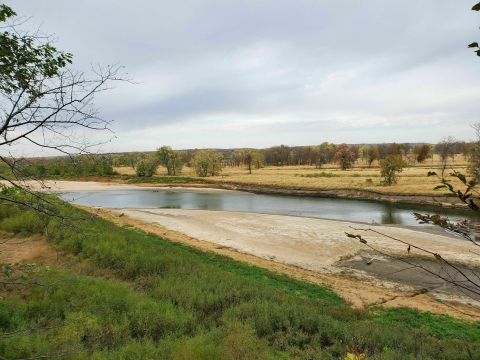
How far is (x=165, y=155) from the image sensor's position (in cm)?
9462

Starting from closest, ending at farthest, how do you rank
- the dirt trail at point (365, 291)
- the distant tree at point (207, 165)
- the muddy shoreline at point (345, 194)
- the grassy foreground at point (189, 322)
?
the grassy foreground at point (189, 322) < the dirt trail at point (365, 291) < the muddy shoreline at point (345, 194) < the distant tree at point (207, 165)

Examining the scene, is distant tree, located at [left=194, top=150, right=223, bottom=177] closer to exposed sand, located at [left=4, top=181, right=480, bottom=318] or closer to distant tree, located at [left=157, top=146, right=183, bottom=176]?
distant tree, located at [left=157, top=146, right=183, bottom=176]

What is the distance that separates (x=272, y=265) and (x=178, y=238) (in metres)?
8.27

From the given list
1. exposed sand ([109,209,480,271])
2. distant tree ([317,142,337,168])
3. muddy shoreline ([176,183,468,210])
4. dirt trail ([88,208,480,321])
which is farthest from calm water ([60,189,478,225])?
distant tree ([317,142,337,168])

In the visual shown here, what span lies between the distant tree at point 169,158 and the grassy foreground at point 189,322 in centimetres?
8345

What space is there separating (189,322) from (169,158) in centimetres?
8874

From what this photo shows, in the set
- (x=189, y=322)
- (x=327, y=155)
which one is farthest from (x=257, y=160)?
(x=189, y=322)

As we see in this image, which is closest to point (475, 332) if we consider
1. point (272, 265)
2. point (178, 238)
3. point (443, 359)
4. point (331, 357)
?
point (443, 359)

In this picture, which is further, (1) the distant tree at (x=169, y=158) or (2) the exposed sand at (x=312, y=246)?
(1) the distant tree at (x=169, y=158)

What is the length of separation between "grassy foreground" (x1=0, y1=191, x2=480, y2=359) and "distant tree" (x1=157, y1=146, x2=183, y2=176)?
83.4m

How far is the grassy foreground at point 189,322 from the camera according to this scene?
6.50 m

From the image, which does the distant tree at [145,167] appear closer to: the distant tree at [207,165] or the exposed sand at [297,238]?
the distant tree at [207,165]

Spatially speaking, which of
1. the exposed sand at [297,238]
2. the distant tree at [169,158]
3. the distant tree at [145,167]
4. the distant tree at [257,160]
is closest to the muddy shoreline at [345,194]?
the exposed sand at [297,238]

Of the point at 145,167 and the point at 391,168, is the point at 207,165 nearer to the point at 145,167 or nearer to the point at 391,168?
the point at 145,167
